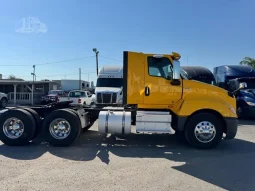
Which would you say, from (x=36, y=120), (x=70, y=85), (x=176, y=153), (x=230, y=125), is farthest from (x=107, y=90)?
(x=70, y=85)

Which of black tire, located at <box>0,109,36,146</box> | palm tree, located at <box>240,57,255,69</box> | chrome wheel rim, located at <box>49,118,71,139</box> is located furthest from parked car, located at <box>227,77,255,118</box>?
palm tree, located at <box>240,57,255,69</box>

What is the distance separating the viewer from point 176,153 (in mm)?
6605

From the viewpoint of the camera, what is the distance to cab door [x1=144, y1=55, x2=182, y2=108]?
7.37 metres

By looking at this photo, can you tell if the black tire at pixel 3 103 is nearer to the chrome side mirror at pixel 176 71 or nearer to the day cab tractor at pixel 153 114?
the day cab tractor at pixel 153 114

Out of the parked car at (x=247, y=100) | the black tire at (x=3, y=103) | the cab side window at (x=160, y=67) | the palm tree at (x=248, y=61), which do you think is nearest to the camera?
the cab side window at (x=160, y=67)

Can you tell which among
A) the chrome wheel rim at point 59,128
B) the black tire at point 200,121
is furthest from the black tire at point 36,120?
the black tire at point 200,121

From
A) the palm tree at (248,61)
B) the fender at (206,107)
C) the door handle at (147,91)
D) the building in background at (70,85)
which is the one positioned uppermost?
the palm tree at (248,61)

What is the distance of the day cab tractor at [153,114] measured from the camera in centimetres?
702

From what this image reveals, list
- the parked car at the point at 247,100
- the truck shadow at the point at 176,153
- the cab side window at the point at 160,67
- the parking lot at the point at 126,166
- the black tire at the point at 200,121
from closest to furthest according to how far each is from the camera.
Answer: the parking lot at the point at 126,166, the truck shadow at the point at 176,153, the black tire at the point at 200,121, the cab side window at the point at 160,67, the parked car at the point at 247,100

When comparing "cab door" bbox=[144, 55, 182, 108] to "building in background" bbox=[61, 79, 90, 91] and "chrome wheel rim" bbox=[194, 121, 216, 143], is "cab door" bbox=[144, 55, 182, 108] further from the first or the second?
"building in background" bbox=[61, 79, 90, 91]

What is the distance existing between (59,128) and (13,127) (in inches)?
56.0

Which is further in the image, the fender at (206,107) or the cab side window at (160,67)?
the cab side window at (160,67)

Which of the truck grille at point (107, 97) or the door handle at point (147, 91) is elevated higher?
the door handle at point (147, 91)

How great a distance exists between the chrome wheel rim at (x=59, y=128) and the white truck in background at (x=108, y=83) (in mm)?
7104
